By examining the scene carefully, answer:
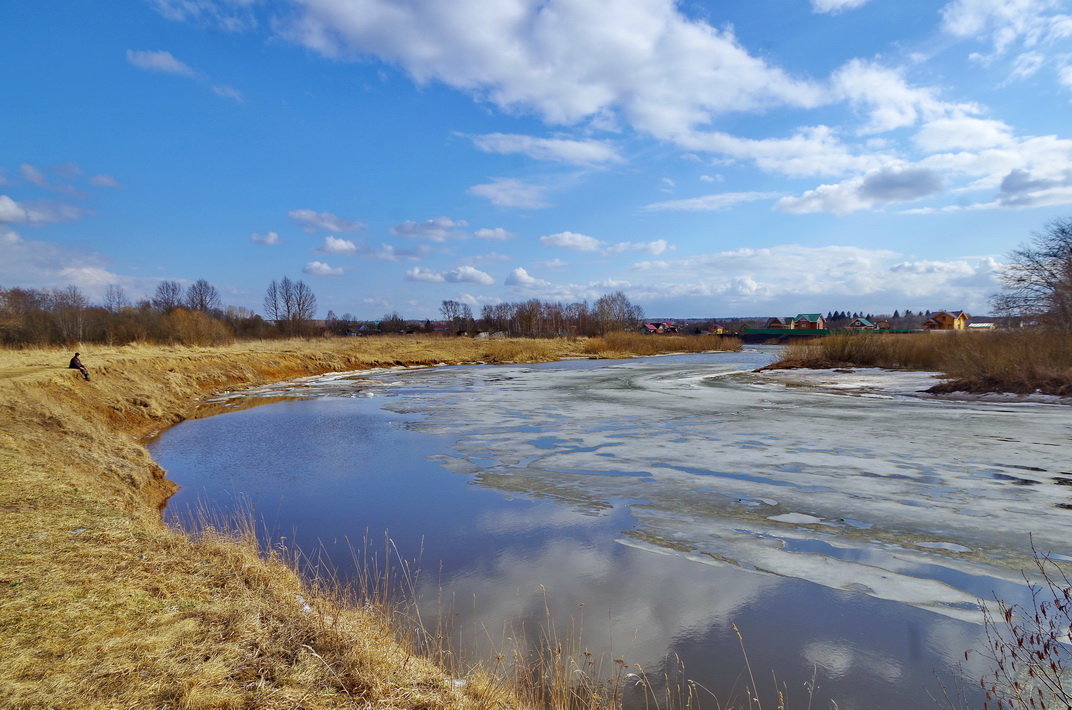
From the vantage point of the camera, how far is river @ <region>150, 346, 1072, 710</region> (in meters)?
4.70

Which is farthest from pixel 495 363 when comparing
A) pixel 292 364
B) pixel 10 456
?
pixel 10 456

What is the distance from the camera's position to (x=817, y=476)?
379 inches

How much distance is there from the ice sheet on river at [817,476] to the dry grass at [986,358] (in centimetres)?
218

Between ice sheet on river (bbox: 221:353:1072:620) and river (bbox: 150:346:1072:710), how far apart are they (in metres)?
0.05

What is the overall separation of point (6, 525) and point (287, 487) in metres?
4.72

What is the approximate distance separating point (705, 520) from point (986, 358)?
18.7 metres

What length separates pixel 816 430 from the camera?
14.0m

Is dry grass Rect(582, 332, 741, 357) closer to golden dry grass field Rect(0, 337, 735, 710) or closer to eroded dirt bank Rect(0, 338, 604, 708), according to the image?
golden dry grass field Rect(0, 337, 735, 710)

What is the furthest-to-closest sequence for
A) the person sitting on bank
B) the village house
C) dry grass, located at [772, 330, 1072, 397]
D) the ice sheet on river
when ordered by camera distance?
the village house
dry grass, located at [772, 330, 1072, 397]
the person sitting on bank
the ice sheet on river

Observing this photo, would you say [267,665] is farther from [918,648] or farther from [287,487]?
[287,487]

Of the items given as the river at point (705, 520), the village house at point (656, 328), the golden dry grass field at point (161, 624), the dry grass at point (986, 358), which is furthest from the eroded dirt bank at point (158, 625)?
the village house at point (656, 328)

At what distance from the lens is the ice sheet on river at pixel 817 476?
6.20 meters

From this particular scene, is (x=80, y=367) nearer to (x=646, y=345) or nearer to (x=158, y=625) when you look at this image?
(x=158, y=625)

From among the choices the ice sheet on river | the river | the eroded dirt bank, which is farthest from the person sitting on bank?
the eroded dirt bank
